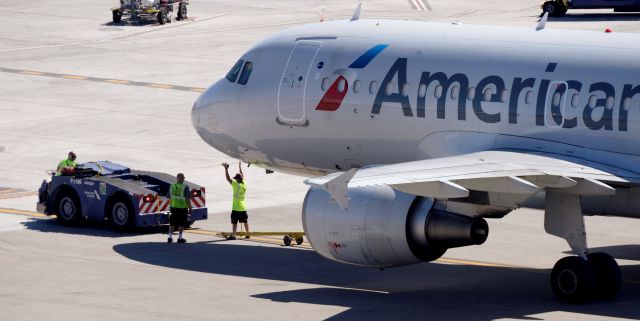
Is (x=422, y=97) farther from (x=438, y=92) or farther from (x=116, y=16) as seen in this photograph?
→ (x=116, y=16)

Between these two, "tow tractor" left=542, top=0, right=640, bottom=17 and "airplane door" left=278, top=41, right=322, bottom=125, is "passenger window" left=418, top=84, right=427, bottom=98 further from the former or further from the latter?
"tow tractor" left=542, top=0, right=640, bottom=17

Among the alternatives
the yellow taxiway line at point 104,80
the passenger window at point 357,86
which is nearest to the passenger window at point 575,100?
the passenger window at point 357,86

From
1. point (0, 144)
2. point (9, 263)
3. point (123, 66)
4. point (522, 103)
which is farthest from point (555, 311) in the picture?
point (123, 66)

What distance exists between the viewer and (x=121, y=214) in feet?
120

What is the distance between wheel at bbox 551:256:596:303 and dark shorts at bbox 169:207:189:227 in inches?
419

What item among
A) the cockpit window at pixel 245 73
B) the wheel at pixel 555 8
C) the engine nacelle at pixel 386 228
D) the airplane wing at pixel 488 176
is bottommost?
the engine nacelle at pixel 386 228

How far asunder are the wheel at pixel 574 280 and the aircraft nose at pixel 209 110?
35.0 feet

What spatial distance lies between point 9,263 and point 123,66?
110 feet

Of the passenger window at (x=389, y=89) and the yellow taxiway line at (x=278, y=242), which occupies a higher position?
the passenger window at (x=389, y=89)

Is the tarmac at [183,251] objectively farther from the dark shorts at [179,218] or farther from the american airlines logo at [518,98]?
the american airlines logo at [518,98]

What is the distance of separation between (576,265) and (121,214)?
13625mm

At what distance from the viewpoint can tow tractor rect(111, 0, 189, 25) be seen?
7812cm

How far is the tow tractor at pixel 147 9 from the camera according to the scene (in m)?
78.1

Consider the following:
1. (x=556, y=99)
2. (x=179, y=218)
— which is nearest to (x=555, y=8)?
(x=179, y=218)
